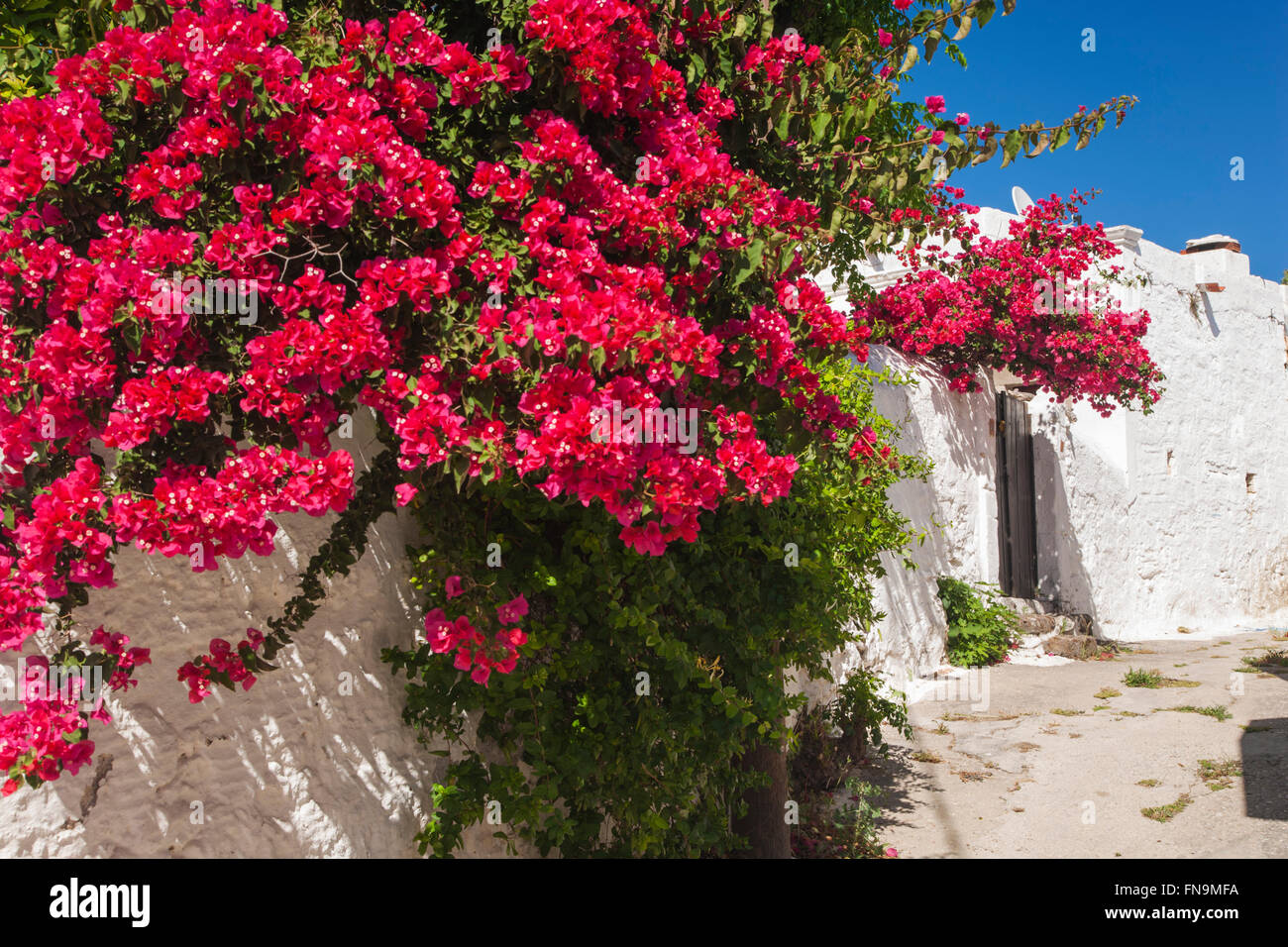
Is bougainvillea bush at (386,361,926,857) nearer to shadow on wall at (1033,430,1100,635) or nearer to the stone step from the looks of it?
the stone step

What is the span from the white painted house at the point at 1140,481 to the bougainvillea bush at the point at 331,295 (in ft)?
16.0

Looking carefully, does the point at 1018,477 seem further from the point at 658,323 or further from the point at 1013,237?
the point at 658,323

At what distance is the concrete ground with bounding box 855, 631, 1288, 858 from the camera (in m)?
3.96

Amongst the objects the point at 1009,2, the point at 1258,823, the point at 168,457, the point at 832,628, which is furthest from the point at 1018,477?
the point at 168,457

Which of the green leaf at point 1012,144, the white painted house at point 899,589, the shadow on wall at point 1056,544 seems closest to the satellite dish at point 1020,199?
the white painted house at point 899,589

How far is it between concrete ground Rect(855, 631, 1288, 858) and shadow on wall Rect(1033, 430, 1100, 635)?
230cm

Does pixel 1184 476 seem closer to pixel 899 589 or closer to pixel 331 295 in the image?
pixel 899 589

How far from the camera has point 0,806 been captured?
2145 mm

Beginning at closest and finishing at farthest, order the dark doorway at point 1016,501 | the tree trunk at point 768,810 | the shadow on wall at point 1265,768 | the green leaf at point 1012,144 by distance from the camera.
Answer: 1. the green leaf at point 1012,144
2. the tree trunk at point 768,810
3. the shadow on wall at point 1265,768
4. the dark doorway at point 1016,501

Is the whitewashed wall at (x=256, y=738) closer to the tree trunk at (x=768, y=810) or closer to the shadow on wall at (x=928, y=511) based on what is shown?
the tree trunk at (x=768, y=810)

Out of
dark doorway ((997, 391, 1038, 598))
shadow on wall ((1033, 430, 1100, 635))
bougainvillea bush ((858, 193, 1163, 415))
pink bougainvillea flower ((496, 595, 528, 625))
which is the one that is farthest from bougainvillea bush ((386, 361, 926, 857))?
shadow on wall ((1033, 430, 1100, 635))

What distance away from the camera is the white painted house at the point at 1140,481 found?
7.91 meters

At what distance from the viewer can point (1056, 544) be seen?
9.78 metres
